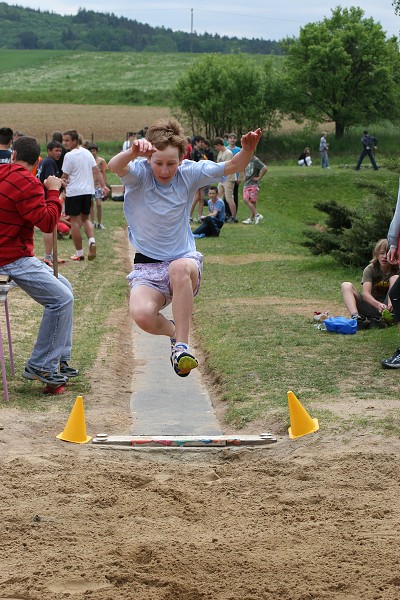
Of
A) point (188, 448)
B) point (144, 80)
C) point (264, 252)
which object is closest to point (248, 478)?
point (188, 448)

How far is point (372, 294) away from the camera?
36.8ft

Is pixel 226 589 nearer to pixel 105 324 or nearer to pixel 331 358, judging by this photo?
pixel 331 358

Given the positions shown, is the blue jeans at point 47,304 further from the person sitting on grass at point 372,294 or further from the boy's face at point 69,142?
the boy's face at point 69,142

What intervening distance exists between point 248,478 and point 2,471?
155cm

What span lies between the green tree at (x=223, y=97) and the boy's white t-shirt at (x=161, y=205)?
178 ft

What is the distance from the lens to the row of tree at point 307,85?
202 feet

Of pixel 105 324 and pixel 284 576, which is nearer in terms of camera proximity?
pixel 284 576

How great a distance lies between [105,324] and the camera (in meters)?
11.8

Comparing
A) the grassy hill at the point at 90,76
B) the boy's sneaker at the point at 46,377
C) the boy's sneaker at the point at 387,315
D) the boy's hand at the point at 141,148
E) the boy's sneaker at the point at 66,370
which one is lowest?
the grassy hill at the point at 90,76

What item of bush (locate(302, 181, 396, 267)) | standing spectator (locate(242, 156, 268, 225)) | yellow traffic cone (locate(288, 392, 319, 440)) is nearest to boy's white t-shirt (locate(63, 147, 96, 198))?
bush (locate(302, 181, 396, 267))

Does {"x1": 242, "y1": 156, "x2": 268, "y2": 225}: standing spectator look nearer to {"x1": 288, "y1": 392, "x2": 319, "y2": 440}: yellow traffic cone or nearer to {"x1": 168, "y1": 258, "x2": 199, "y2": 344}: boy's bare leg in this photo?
{"x1": 168, "y1": 258, "x2": 199, "y2": 344}: boy's bare leg

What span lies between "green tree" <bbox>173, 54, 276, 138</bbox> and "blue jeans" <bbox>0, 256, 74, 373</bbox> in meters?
53.7

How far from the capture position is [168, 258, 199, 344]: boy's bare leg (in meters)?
7.14

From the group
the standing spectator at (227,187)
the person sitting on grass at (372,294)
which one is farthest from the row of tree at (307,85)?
the person sitting on grass at (372,294)
